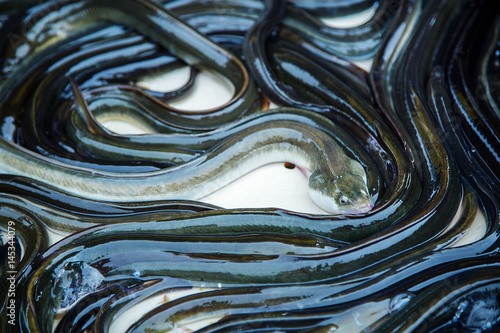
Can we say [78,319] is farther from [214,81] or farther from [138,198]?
[214,81]

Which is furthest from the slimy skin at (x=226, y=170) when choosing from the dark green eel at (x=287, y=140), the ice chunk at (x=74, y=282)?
the ice chunk at (x=74, y=282)

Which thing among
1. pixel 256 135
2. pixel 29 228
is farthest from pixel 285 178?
pixel 29 228

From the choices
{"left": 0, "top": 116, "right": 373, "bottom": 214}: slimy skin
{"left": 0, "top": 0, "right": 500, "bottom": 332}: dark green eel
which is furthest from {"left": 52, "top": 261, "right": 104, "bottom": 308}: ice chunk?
{"left": 0, "top": 116, "right": 373, "bottom": 214}: slimy skin

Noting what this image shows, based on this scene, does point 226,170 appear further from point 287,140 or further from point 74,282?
Result: point 74,282

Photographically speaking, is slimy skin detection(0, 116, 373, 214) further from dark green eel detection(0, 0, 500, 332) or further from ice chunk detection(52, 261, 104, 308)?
ice chunk detection(52, 261, 104, 308)

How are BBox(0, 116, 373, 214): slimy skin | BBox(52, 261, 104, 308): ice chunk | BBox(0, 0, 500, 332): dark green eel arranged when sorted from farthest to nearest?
BBox(0, 116, 373, 214): slimy skin
BBox(52, 261, 104, 308): ice chunk
BBox(0, 0, 500, 332): dark green eel

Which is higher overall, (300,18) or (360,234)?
(300,18)
